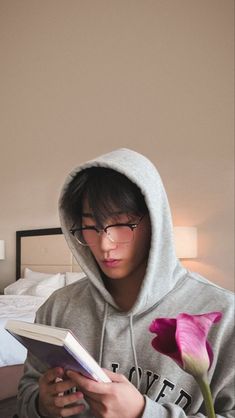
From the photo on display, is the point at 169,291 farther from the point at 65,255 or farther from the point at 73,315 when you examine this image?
the point at 65,255

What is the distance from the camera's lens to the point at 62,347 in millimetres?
563

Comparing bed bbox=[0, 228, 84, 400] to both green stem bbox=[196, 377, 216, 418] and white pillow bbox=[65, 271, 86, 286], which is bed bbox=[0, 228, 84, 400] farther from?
green stem bbox=[196, 377, 216, 418]

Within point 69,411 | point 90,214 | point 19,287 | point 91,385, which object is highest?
point 90,214

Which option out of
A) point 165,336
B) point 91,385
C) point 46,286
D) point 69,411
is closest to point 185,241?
point 46,286

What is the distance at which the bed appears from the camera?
2293 millimetres

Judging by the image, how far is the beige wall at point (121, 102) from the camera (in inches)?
118

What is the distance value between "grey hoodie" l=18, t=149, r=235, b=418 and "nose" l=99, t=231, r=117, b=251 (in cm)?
9

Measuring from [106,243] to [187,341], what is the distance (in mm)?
451

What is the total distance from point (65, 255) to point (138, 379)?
317 cm

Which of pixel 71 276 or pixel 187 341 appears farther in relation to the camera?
pixel 71 276

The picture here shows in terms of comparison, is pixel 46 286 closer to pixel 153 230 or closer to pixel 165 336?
pixel 153 230

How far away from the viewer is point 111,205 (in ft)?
2.77

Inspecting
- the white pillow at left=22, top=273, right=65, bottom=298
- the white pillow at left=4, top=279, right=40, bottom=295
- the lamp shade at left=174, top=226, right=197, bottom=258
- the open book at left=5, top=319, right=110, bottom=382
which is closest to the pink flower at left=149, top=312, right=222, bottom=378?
the open book at left=5, top=319, right=110, bottom=382

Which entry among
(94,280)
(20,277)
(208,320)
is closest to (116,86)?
(20,277)
